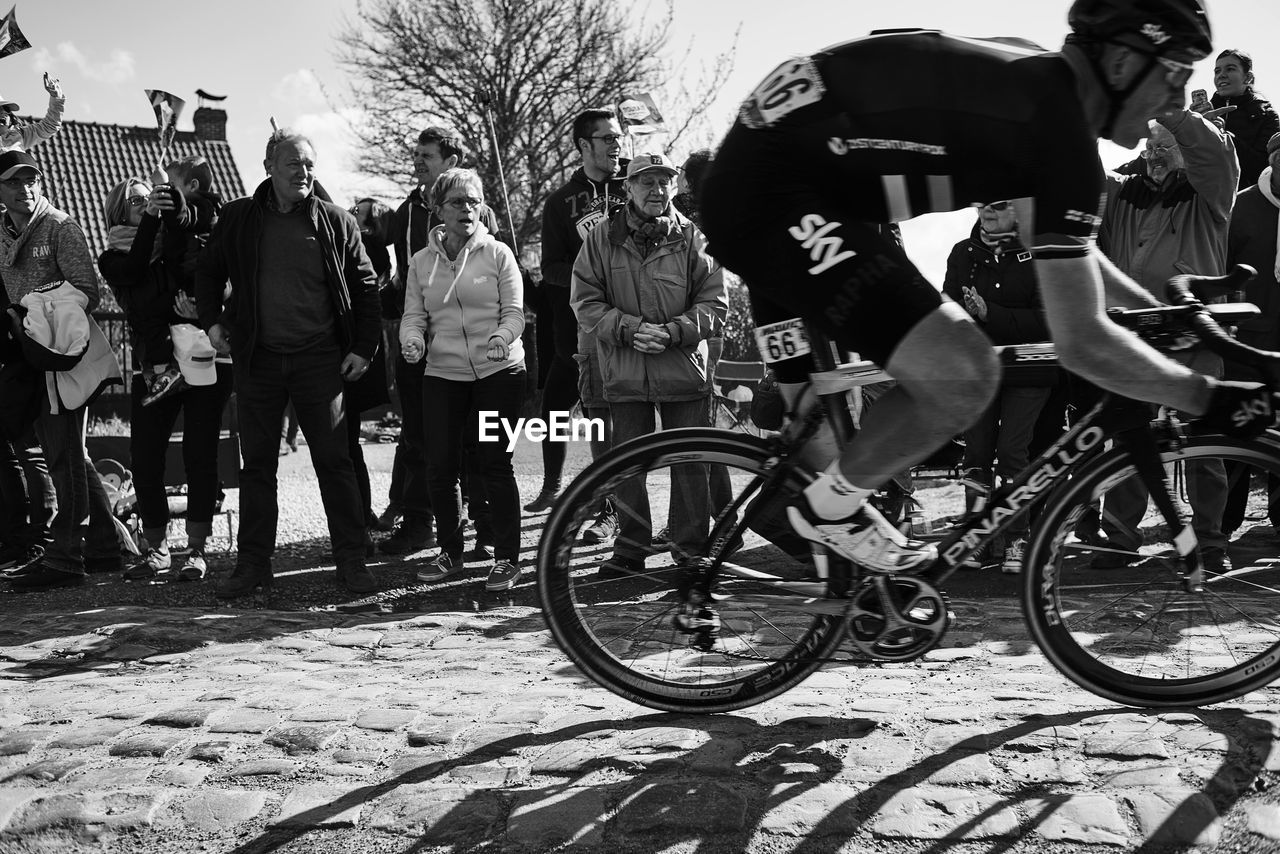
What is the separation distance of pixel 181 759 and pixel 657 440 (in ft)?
5.53

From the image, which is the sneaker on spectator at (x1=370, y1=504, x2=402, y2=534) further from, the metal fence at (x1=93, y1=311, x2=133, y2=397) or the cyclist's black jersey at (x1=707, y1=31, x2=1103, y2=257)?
the metal fence at (x1=93, y1=311, x2=133, y2=397)

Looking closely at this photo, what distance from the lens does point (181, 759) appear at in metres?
3.53

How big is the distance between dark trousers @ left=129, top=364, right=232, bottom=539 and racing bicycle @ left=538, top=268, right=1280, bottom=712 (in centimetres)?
424

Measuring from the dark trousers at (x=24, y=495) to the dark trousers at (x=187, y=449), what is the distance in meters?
0.78

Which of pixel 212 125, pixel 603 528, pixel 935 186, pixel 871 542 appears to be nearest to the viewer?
pixel 935 186

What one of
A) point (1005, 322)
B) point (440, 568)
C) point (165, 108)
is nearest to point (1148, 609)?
point (1005, 322)

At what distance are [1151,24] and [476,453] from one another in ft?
15.2

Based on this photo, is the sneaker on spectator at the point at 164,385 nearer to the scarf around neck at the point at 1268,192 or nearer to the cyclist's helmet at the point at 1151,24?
the cyclist's helmet at the point at 1151,24

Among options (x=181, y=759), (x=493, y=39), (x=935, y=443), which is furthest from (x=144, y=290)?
(x=493, y=39)

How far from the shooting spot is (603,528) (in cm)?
357

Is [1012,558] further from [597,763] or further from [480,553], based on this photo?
[597,763]

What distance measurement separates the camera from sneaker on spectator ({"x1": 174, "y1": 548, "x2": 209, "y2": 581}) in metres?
7.01

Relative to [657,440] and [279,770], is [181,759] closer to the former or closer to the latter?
[279,770]

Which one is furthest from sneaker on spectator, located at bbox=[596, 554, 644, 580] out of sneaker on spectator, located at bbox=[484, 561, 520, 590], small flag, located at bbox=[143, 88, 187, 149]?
small flag, located at bbox=[143, 88, 187, 149]
